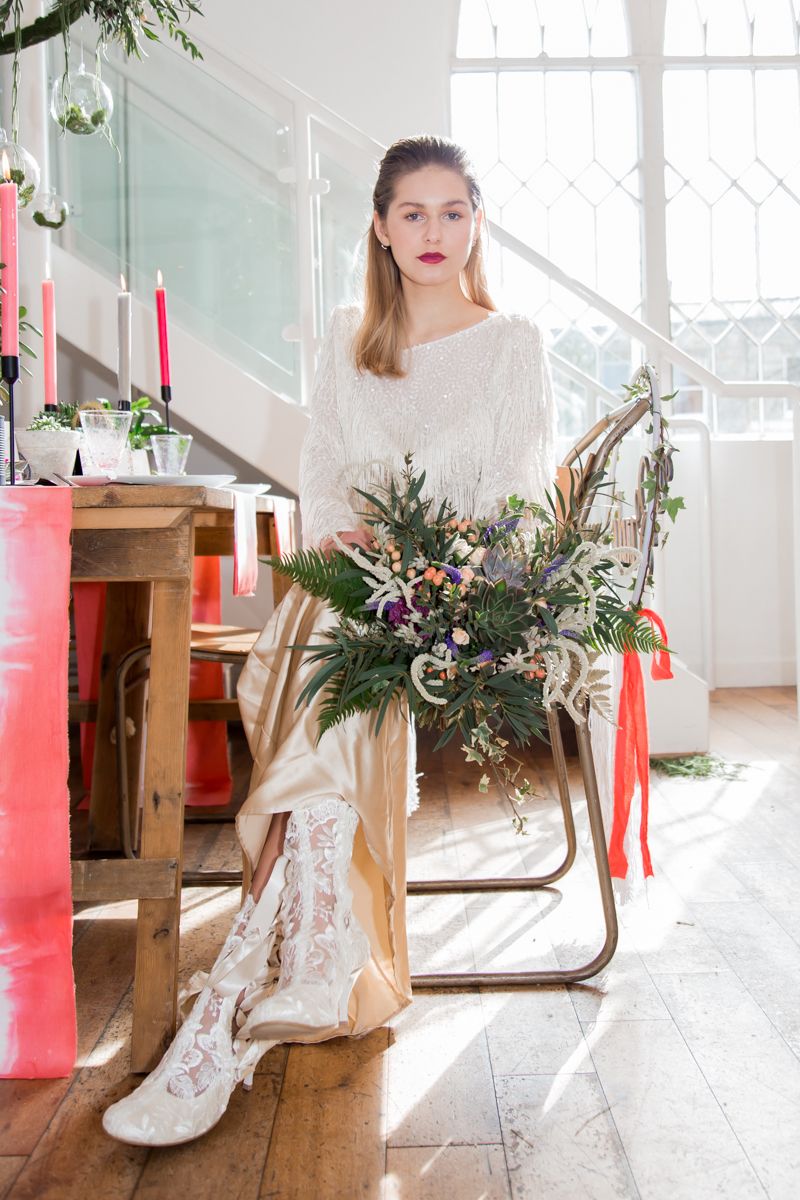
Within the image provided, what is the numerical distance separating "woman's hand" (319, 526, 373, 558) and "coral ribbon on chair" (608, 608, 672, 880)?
469mm

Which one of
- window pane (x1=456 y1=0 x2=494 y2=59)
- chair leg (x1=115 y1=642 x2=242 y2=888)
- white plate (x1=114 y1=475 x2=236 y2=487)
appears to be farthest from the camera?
window pane (x1=456 y1=0 x2=494 y2=59)

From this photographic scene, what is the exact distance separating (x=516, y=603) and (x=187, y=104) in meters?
2.35

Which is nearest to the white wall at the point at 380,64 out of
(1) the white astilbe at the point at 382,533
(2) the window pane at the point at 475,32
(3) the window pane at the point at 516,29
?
(2) the window pane at the point at 475,32

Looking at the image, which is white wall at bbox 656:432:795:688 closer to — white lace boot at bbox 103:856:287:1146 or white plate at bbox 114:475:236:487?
white plate at bbox 114:475:236:487

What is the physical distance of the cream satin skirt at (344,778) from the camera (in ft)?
5.09

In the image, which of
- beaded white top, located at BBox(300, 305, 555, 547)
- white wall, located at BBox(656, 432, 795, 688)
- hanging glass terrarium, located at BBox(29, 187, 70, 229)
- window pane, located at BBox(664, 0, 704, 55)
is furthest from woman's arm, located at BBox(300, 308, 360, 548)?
window pane, located at BBox(664, 0, 704, 55)

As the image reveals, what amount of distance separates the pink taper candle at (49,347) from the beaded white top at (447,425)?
423mm

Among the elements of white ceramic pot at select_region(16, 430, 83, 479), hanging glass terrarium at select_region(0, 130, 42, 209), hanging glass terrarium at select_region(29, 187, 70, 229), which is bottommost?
white ceramic pot at select_region(16, 430, 83, 479)

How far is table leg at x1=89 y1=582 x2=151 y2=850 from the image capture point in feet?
7.79

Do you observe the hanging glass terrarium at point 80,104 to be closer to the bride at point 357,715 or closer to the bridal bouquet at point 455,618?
the bride at point 357,715

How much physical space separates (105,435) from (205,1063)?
101cm

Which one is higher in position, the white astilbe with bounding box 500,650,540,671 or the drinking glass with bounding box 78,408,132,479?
the drinking glass with bounding box 78,408,132,479

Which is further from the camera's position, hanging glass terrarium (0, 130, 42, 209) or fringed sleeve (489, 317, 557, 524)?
hanging glass terrarium (0, 130, 42, 209)

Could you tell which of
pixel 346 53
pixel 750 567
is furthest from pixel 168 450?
pixel 750 567
